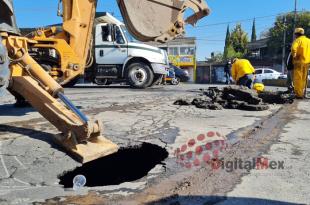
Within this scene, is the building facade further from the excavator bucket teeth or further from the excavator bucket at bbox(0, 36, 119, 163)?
→ the excavator bucket teeth

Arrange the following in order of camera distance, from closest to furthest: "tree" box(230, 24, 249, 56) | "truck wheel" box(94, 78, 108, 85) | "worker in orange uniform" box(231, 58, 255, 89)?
"worker in orange uniform" box(231, 58, 255, 89)
"truck wheel" box(94, 78, 108, 85)
"tree" box(230, 24, 249, 56)

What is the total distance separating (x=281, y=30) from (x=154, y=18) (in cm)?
4666

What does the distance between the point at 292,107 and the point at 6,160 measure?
6.78 m

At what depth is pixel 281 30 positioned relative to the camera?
4922 centimetres

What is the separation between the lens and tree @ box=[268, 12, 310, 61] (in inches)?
1896

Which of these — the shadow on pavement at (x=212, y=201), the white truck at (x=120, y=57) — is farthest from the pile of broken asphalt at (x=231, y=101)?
the white truck at (x=120, y=57)

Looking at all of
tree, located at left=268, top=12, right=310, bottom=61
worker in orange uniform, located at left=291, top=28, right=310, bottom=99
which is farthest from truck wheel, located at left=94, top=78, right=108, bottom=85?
Result: tree, located at left=268, top=12, right=310, bottom=61

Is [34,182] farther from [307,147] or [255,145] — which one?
[307,147]

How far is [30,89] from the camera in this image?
4.31 m

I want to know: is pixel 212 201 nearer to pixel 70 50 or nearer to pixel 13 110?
pixel 70 50

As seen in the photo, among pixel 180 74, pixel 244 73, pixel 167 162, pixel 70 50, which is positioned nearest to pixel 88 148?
pixel 167 162

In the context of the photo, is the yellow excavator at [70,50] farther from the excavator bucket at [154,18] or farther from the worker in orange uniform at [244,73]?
the worker in orange uniform at [244,73]

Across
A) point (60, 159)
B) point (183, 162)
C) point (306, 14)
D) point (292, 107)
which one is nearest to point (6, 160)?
point (60, 159)

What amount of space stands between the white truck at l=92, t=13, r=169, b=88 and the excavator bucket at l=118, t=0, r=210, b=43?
309 inches
